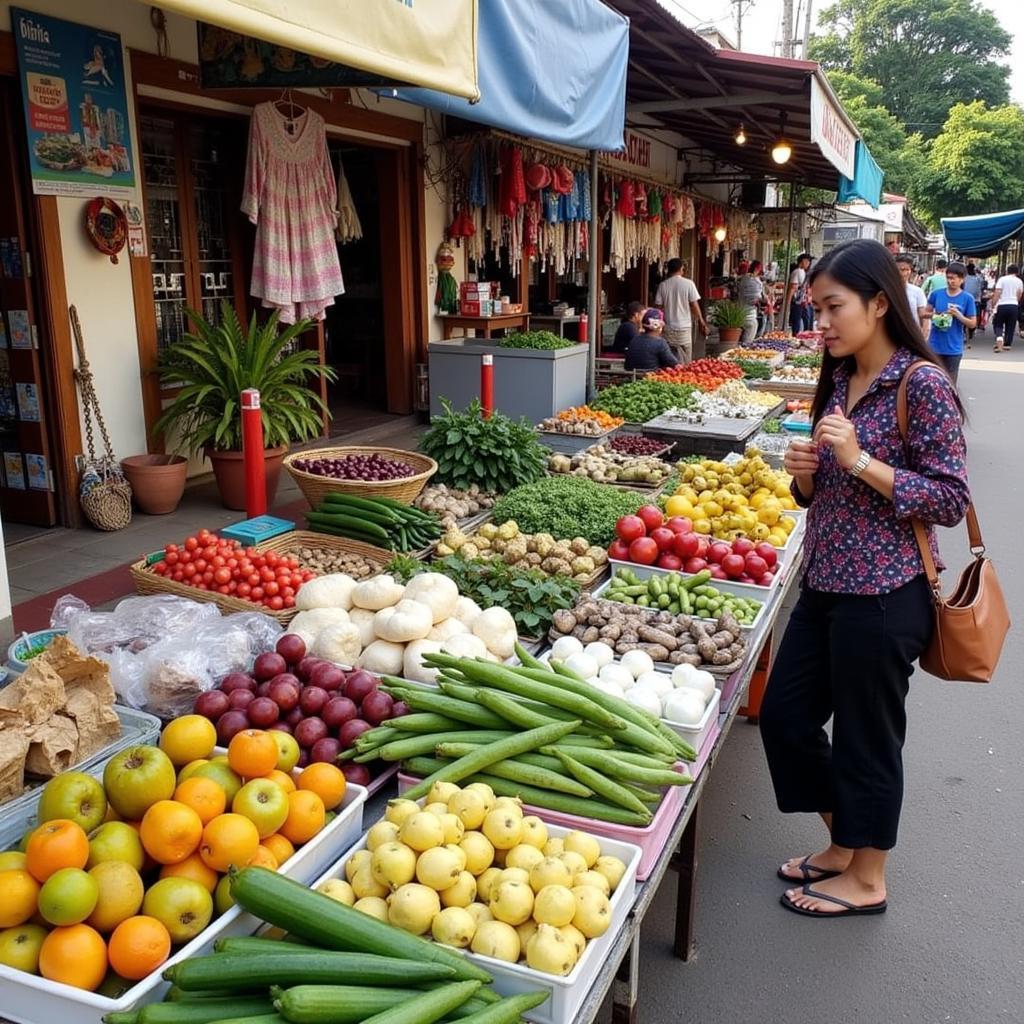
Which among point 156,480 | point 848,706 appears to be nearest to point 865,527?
point 848,706

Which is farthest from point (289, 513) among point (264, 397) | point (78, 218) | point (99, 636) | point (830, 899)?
point (830, 899)

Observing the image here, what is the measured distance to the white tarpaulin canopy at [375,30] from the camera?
2.68 meters

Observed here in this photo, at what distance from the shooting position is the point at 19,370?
6.30 metres

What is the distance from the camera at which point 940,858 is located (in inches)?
141

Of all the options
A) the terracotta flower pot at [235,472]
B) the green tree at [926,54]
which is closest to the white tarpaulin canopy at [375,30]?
the terracotta flower pot at [235,472]

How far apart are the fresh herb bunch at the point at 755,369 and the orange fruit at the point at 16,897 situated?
10235mm

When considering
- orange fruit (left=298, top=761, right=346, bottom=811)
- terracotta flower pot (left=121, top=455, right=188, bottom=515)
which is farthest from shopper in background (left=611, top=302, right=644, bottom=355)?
orange fruit (left=298, top=761, right=346, bottom=811)

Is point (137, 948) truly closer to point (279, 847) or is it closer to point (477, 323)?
point (279, 847)

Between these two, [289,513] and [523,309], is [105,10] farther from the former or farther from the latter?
[523,309]

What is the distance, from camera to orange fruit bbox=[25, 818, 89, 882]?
1.83 metres

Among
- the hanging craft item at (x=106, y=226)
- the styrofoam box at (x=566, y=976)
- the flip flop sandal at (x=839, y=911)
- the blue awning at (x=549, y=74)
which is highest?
the blue awning at (x=549, y=74)

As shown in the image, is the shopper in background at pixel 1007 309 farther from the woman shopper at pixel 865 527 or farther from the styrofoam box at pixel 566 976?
the styrofoam box at pixel 566 976

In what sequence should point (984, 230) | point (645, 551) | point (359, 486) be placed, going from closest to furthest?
point (645, 551) < point (359, 486) < point (984, 230)

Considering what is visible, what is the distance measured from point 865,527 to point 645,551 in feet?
5.18
